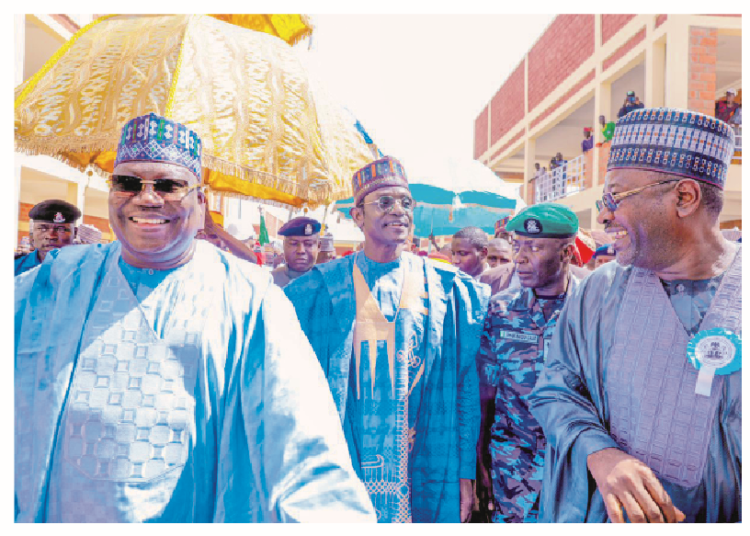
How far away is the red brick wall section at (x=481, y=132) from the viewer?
2741 cm

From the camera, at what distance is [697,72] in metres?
11.9

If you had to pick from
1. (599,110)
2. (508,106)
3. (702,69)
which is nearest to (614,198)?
(702,69)

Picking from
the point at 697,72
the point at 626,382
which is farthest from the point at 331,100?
the point at 697,72

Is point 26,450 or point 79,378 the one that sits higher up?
point 79,378

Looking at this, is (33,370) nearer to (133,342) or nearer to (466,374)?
(133,342)

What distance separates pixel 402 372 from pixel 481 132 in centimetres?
2697

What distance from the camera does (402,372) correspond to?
9.81 ft

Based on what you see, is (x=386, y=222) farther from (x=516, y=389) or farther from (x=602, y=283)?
(x=602, y=283)

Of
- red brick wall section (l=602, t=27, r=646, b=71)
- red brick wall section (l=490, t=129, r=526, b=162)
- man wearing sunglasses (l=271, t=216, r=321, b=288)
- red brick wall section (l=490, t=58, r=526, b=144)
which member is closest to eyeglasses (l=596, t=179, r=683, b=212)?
man wearing sunglasses (l=271, t=216, r=321, b=288)

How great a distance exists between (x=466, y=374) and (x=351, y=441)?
2.31 ft

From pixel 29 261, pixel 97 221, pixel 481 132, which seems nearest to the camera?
pixel 29 261

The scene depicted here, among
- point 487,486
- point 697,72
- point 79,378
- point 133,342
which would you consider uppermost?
point 697,72

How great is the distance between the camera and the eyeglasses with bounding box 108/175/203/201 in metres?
1.86

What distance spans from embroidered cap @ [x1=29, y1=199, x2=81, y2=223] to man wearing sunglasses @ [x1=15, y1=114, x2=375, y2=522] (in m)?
3.19
